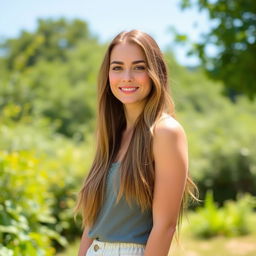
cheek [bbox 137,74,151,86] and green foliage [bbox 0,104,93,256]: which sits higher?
cheek [bbox 137,74,151,86]

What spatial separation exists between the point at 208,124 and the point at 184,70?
18.7 m

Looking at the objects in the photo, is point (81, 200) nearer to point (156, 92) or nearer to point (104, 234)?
point (104, 234)

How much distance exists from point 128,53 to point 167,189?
72cm

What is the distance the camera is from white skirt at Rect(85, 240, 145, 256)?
82.0 inches

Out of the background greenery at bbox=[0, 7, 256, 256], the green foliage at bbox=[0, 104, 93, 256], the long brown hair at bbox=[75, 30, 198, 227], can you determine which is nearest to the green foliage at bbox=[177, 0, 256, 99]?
the background greenery at bbox=[0, 7, 256, 256]

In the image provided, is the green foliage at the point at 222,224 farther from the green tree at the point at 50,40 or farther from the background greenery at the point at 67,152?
the green tree at the point at 50,40

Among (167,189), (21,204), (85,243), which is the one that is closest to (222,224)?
(21,204)

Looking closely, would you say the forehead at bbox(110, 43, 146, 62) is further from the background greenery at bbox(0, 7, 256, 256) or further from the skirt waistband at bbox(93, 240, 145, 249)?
the skirt waistband at bbox(93, 240, 145, 249)

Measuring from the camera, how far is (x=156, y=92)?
2.27 metres

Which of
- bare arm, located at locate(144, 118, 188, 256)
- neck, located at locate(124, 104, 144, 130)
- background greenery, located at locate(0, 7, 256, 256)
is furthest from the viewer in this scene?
background greenery, located at locate(0, 7, 256, 256)

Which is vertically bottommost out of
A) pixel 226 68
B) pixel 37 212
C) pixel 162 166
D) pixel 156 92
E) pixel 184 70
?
pixel 37 212

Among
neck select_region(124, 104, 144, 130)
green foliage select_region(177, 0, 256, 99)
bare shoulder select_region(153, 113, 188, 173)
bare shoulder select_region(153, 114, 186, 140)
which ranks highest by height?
green foliage select_region(177, 0, 256, 99)

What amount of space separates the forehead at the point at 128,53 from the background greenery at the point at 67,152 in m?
0.34

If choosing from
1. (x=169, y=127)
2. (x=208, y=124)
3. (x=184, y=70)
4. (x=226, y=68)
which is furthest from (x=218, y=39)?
(x=184, y=70)
